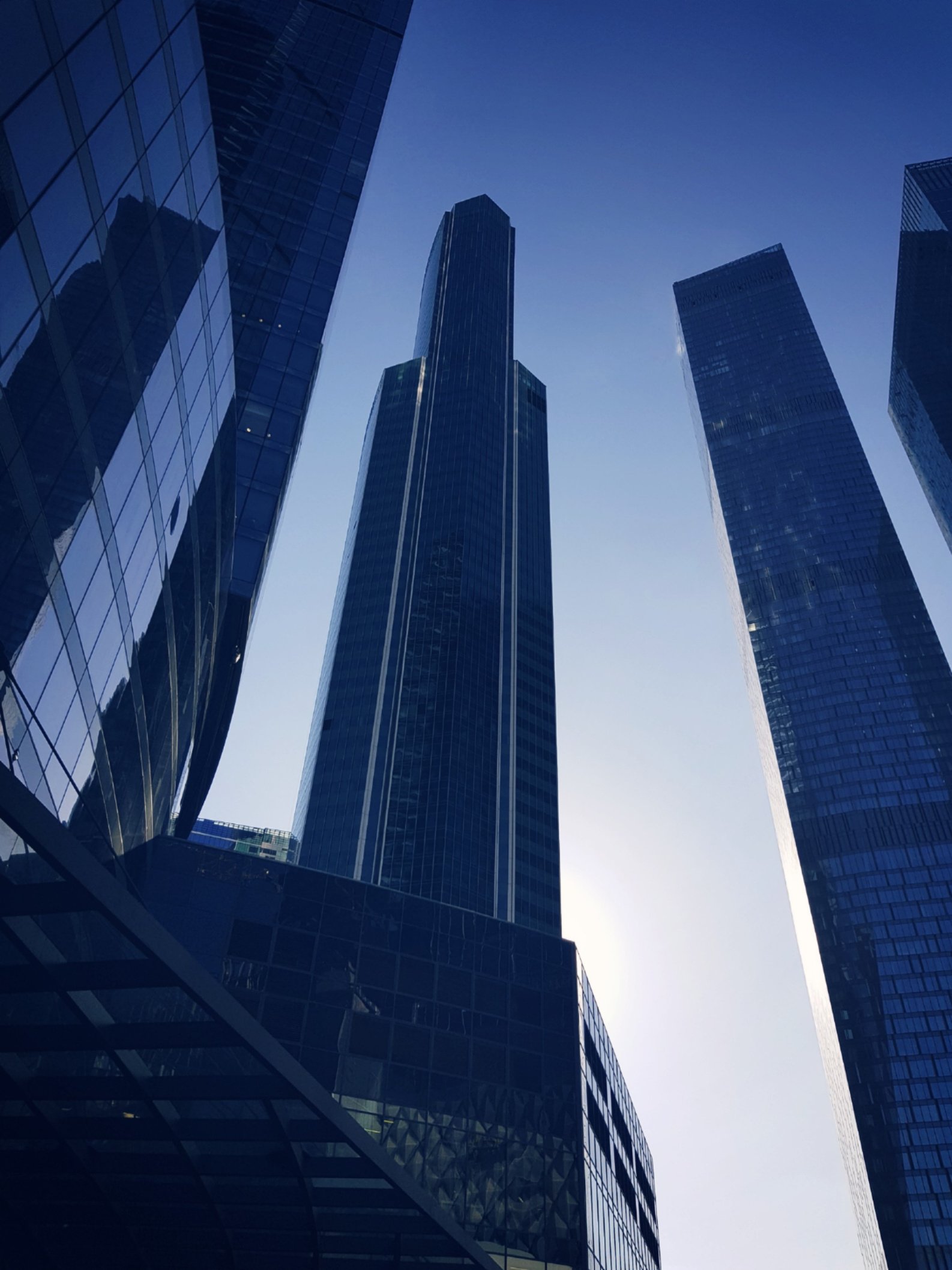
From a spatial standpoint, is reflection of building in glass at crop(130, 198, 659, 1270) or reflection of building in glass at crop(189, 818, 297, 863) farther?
reflection of building in glass at crop(189, 818, 297, 863)

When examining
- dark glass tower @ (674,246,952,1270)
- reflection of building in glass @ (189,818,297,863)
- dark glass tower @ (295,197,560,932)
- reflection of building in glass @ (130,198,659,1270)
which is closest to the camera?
reflection of building in glass @ (130,198,659,1270)

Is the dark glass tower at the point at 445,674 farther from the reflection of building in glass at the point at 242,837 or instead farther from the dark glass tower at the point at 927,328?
the dark glass tower at the point at 927,328

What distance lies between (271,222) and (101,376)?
35.5 m

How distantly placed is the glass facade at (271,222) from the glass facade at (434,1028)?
33.3 feet

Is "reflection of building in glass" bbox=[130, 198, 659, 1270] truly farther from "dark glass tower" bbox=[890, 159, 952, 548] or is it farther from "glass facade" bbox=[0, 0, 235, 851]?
"dark glass tower" bbox=[890, 159, 952, 548]

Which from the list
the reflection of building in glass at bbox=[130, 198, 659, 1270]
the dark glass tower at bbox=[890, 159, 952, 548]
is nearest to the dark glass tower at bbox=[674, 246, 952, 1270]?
the dark glass tower at bbox=[890, 159, 952, 548]

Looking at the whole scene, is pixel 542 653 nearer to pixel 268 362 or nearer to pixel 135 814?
pixel 268 362

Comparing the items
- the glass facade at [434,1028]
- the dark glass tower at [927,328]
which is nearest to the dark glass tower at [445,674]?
the glass facade at [434,1028]

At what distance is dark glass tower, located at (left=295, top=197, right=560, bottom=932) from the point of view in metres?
132

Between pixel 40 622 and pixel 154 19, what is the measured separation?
1302 centimetres

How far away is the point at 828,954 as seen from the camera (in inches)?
6009

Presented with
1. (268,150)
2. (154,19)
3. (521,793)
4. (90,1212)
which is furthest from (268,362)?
(521,793)

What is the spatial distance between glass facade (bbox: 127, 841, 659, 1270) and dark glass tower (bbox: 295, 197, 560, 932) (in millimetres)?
65640

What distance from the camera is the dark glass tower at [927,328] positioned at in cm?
17862
